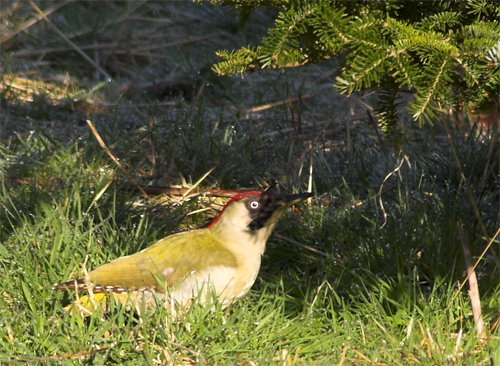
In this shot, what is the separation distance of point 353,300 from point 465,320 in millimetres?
447

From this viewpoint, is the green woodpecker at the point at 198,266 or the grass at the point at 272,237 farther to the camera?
the green woodpecker at the point at 198,266

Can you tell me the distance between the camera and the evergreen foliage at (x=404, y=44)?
264 cm

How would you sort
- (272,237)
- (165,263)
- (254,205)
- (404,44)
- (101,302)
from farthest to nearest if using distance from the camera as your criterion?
(272,237)
(254,205)
(165,263)
(101,302)
(404,44)

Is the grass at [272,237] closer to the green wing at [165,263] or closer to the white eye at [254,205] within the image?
the green wing at [165,263]

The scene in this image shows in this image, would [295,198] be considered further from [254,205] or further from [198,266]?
[198,266]

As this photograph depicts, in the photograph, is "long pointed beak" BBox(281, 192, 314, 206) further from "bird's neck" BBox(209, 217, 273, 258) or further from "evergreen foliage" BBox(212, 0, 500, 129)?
"evergreen foliage" BBox(212, 0, 500, 129)

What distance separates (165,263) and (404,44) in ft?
4.36

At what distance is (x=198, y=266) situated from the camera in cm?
333

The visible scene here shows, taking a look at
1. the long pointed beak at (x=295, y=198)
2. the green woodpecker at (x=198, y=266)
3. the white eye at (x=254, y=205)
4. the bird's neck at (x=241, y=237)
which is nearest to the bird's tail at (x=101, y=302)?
the green woodpecker at (x=198, y=266)

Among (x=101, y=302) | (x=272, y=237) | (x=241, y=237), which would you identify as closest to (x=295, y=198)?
(x=241, y=237)

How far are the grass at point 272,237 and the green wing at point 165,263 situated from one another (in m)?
0.16

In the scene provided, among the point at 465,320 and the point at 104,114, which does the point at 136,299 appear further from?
the point at 104,114

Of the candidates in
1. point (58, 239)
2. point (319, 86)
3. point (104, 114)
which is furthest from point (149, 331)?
point (319, 86)

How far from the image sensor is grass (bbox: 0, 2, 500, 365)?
2979mm
